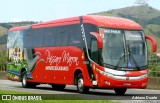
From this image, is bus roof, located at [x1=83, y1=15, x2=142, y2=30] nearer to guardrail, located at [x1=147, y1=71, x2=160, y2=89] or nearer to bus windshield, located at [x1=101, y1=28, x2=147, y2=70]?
bus windshield, located at [x1=101, y1=28, x2=147, y2=70]

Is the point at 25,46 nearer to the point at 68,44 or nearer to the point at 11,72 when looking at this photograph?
the point at 11,72

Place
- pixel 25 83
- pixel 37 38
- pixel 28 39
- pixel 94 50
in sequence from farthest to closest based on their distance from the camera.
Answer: pixel 25 83, pixel 28 39, pixel 37 38, pixel 94 50

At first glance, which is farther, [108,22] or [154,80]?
[154,80]

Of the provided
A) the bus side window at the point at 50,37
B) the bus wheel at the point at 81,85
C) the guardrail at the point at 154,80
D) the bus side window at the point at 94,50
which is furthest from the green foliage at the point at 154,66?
the bus side window at the point at 94,50

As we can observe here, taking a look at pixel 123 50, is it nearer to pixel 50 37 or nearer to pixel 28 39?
pixel 50 37

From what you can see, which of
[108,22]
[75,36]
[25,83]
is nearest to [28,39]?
[25,83]

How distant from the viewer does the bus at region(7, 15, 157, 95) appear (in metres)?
21.2

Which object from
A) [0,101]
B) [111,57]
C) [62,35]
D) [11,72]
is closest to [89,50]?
[111,57]

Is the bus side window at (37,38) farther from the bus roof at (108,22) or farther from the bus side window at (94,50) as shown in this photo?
the bus side window at (94,50)

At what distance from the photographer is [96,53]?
70.2 feet

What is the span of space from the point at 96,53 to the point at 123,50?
1.15 metres

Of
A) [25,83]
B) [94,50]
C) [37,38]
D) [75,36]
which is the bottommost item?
[25,83]

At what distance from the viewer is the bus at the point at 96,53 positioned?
2123 cm

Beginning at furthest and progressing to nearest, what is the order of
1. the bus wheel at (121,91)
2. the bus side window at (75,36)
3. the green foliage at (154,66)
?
the green foliage at (154,66), the bus wheel at (121,91), the bus side window at (75,36)
